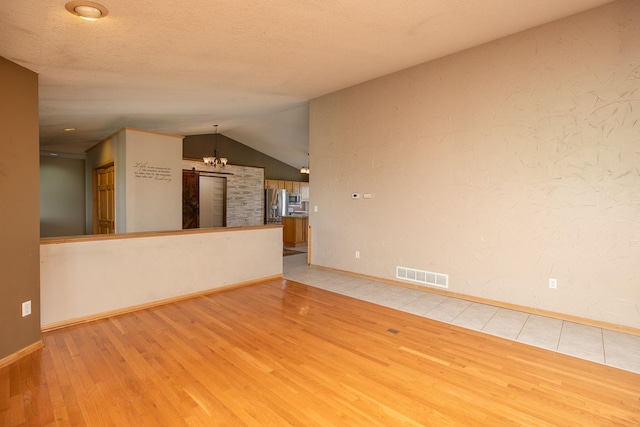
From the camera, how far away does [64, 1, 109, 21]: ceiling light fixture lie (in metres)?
2.23

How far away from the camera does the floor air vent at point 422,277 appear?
4.43 meters

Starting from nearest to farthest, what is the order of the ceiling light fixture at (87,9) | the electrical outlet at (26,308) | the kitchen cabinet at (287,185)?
the ceiling light fixture at (87,9) < the electrical outlet at (26,308) < the kitchen cabinet at (287,185)

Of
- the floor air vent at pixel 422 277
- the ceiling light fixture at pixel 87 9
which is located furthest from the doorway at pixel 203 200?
the ceiling light fixture at pixel 87 9

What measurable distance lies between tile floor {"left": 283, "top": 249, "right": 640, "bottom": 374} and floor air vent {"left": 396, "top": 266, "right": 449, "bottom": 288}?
17 centimetres

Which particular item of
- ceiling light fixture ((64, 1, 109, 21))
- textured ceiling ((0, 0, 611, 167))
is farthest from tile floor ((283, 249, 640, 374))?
ceiling light fixture ((64, 1, 109, 21))

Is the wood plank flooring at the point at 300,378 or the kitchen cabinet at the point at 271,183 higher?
the kitchen cabinet at the point at 271,183

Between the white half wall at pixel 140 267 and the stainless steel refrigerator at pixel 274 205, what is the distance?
20.7ft

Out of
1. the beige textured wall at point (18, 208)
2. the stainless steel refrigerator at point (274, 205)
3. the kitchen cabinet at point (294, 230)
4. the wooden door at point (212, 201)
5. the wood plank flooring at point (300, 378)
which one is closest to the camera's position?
the wood plank flooring at point (300, 378)

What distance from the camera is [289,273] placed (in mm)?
5648

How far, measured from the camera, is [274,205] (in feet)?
37.3

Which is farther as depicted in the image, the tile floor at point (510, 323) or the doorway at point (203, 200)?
the doorway at point (203, 200)

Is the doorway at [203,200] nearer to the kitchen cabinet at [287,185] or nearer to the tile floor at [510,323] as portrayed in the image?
the kitchen cabinet at [287,185]

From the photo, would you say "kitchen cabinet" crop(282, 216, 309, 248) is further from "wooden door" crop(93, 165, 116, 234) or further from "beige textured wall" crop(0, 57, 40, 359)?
"beige textured wall" crop(0, 57, 40, 359)

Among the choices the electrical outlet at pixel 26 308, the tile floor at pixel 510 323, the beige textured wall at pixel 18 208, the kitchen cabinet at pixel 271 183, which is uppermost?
the kitchen cabinet at pixel 271 183
